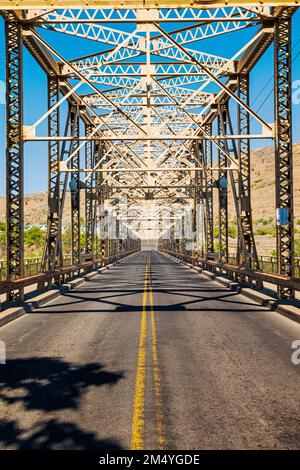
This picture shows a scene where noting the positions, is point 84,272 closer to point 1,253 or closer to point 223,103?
point 223,103

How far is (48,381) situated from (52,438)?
2.03 meters

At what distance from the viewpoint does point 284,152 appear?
15070 millimetres

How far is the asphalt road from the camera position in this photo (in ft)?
15.8

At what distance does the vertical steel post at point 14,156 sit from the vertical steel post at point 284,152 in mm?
9052

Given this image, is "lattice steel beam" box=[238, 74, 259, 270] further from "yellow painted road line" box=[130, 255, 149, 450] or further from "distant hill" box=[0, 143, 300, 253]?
"distant hill" box=[0, 143, 300, 253]

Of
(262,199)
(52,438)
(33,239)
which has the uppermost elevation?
(262,199)

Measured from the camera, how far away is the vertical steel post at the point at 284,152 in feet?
47.8

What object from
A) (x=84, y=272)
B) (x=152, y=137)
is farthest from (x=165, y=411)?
(x=84, y=272)

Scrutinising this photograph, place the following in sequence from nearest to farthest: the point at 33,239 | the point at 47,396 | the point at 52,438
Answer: the point at 52,438 < the point at 47,396 < the point at 33,239

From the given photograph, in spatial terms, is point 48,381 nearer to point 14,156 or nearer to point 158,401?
point 158,401

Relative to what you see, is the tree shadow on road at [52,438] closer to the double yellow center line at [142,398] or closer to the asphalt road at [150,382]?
the asphalt road at [150,382]

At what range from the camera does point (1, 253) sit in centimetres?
5372

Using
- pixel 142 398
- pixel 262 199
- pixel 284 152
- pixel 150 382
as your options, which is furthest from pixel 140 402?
pixel 262 199

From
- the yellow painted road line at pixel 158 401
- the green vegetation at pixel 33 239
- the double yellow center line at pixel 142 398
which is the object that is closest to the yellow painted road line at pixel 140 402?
the double yellow center line at pixel 142 398
